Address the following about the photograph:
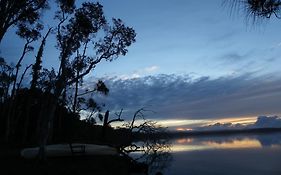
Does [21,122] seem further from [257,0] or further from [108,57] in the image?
[257,0]

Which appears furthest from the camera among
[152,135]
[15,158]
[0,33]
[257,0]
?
[152,135]

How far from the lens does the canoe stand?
24.3m

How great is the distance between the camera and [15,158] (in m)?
24.9

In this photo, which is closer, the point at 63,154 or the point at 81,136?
the point at 63,154

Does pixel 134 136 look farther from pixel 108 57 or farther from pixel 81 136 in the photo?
pixel 81 136

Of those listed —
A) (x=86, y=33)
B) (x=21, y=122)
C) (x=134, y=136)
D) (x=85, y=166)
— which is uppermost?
(x=86, y=33)

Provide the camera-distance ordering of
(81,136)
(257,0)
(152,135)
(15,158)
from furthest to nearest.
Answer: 1. (81,136)
2. (152,135)
3. (15,158)
4. (257,0)

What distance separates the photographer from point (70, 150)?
2547cm

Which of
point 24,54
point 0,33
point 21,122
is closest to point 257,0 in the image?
point 0,33

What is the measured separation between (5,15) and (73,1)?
32.5ft

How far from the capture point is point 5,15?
15.7 metres

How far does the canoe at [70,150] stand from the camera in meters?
24.3

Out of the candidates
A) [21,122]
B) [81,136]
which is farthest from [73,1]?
[21,122]

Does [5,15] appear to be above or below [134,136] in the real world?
above
